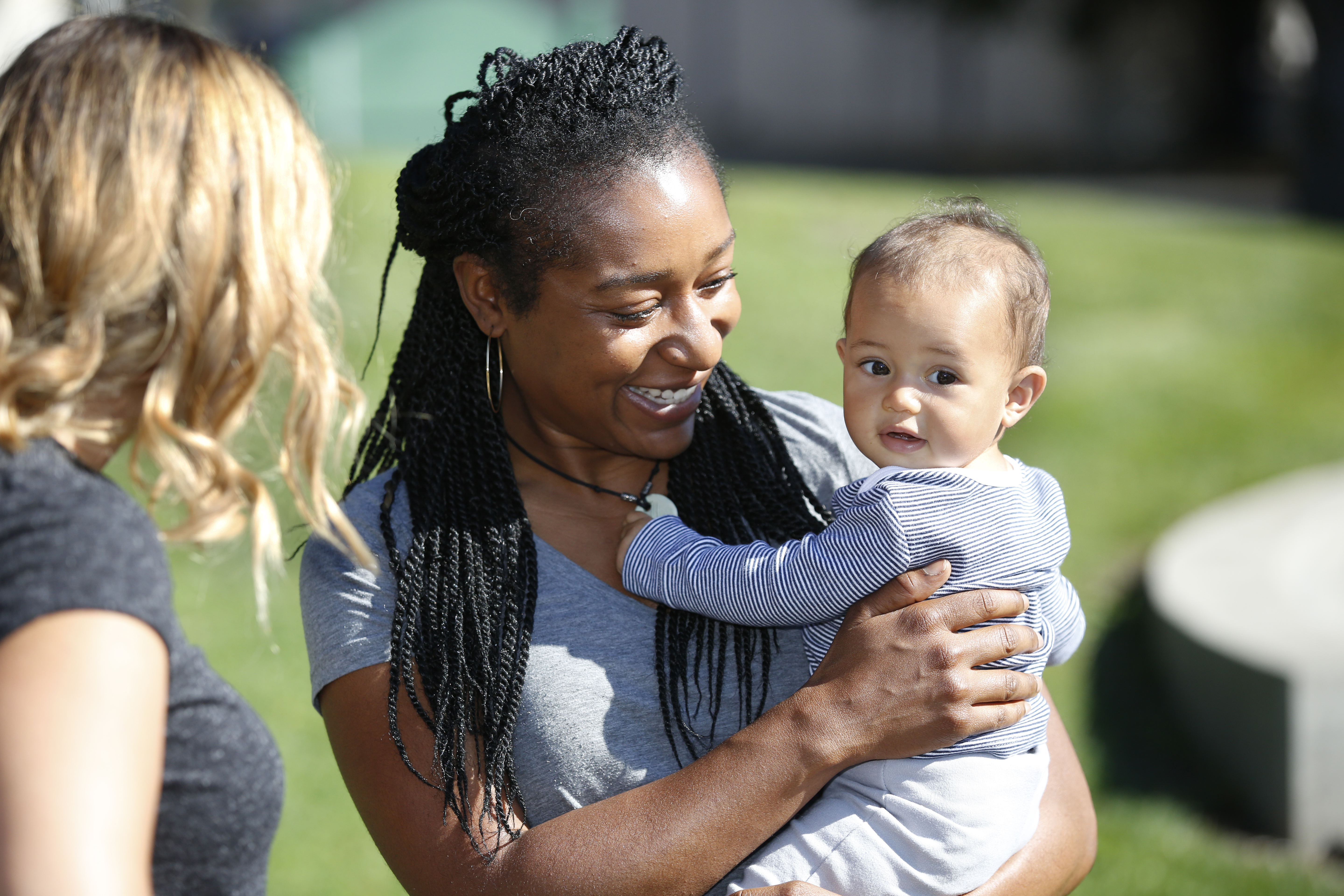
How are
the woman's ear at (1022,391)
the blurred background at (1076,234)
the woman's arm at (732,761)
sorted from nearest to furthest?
the woman's arm at (732,761) → the woman's ear at (1022,391) → the blurred background at (1076,234)

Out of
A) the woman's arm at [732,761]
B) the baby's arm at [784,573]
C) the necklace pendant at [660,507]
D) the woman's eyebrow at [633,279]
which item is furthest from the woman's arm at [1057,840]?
the woman's eyebrow at [633,279]

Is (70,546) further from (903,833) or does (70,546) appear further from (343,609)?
(903,833)

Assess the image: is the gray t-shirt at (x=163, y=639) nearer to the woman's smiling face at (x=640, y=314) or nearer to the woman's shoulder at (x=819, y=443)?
the woman's smiling face at (x=640, y=314)

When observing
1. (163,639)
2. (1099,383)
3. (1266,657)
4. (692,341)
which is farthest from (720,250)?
(1099,383)

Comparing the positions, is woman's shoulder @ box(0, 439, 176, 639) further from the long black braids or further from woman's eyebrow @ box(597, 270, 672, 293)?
woman's eyebrow @ box(597, 270, 672, 293)

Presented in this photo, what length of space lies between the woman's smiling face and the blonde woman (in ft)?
1.85

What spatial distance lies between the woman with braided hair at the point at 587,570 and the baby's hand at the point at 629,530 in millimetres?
34

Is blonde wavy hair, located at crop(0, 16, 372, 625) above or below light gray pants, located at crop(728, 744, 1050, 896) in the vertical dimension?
above

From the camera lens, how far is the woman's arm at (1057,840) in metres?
2.13

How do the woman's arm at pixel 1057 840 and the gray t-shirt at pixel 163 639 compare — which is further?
the woman's arm at pixel 1057 840

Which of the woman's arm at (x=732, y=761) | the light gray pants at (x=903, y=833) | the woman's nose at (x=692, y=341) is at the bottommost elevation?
the light gray pants at (x=903, y=833)

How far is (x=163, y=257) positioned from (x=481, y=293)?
86cm

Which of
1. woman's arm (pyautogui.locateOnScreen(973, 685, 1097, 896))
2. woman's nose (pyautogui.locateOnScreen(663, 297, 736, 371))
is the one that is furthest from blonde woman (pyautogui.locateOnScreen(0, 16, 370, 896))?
woman's arm (pyautogui.locateOnScreen(973, 685, 1097, 896))

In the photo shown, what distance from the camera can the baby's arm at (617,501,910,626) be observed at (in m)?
2.04
